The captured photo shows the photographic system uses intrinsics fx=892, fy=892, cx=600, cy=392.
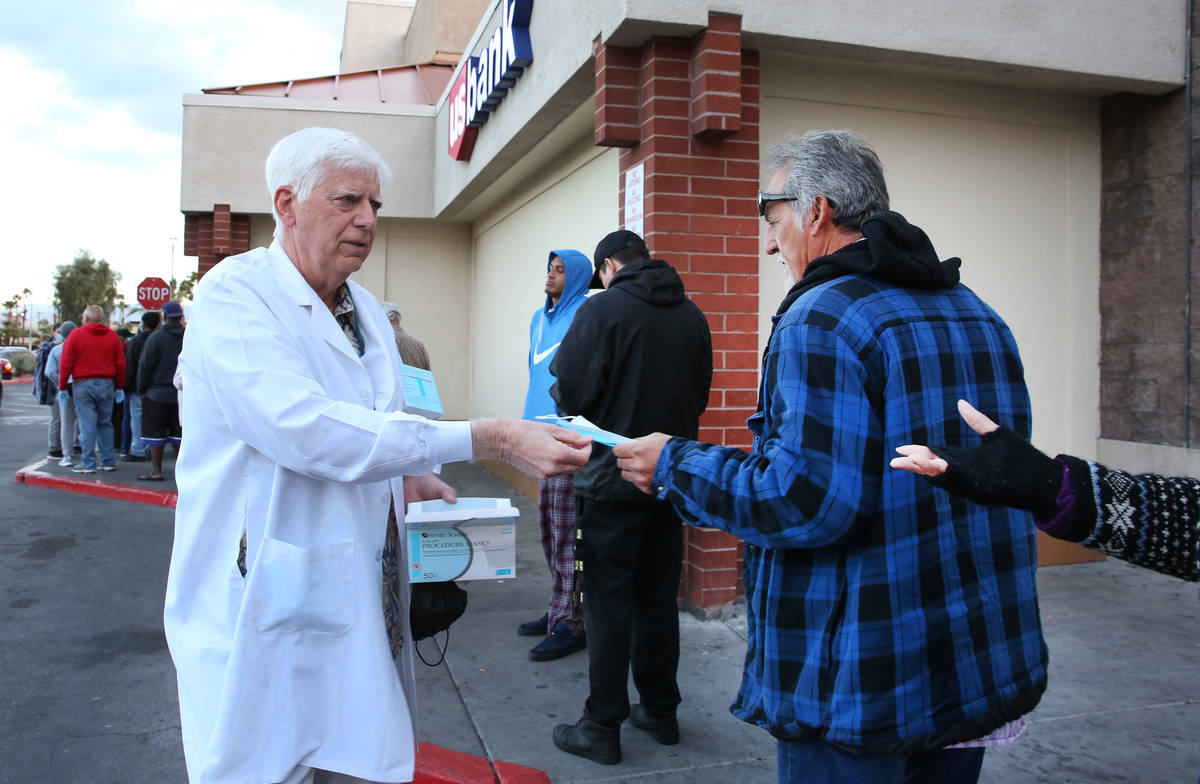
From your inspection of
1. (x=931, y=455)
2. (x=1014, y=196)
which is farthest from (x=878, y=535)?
(x=1014, y=196)

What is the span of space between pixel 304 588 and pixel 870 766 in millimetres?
1186

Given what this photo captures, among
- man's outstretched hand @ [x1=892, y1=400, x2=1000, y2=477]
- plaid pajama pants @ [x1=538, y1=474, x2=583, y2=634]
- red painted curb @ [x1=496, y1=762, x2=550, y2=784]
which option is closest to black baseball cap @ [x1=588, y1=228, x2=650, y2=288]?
plaid pajama pants @ [x1=538, y1=474, x2=583, y2=634]

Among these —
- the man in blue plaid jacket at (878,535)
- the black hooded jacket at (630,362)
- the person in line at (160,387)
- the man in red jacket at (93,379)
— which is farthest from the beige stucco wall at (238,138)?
the man in blue plaid jacket at (878,535)

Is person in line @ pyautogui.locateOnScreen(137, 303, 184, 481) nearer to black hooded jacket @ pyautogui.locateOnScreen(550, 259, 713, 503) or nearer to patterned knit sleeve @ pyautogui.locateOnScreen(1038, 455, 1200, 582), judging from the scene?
black hooded jacket @ pyautogui.locateOnScreen(550, 259, 713, 503)

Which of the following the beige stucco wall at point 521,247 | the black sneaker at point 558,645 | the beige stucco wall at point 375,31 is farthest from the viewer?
the beige stucco wall at point 375,31

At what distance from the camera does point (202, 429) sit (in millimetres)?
1919

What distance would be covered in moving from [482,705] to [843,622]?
2713mm

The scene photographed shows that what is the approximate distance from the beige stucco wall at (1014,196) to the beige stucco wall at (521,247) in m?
1.96

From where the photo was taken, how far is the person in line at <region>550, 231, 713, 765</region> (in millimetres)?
3527

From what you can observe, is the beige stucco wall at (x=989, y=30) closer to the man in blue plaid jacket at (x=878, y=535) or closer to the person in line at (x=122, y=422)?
the man in blue plaid jacket at (x=878, y=535)

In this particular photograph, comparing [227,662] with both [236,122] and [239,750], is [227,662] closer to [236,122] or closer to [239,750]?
[239,750]

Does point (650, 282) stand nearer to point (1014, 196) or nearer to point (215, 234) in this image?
point (1014, 196)

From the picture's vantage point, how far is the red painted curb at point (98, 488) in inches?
376

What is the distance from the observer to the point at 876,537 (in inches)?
67.9
